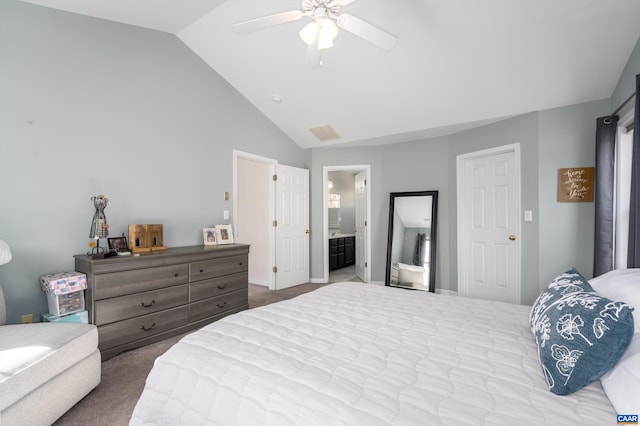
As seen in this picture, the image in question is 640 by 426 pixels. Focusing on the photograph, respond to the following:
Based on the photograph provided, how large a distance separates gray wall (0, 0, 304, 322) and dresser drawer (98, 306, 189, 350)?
0.61m

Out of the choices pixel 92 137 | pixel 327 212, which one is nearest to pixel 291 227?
pixel 327 212

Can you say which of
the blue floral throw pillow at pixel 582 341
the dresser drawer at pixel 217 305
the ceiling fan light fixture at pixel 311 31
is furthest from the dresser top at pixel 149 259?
the blue floral throw pillow at pixel 582 341

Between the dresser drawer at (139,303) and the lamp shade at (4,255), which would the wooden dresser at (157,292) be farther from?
the lamp shade at (4,255)

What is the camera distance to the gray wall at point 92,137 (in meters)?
2.25

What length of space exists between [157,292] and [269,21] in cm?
244

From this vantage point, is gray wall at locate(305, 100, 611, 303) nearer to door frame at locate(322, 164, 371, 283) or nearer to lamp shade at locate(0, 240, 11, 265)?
door frame at locate(322, 164, 371, 283)

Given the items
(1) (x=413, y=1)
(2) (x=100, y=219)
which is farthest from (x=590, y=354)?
(2) (x=100, y=219)

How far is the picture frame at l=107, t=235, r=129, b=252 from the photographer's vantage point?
265cm

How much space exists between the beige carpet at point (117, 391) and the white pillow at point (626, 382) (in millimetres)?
2207

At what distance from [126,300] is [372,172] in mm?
3745

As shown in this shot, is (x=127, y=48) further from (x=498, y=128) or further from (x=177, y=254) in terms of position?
(x=498, y=128)

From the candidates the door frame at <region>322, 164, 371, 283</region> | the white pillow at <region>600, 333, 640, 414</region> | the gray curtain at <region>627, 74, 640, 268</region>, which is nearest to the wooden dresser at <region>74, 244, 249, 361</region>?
the door frame at <region>322, 164, 371, 283</region>

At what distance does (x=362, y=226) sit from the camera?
5156 mm

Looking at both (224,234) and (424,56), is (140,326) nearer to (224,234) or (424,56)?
(224,234)
